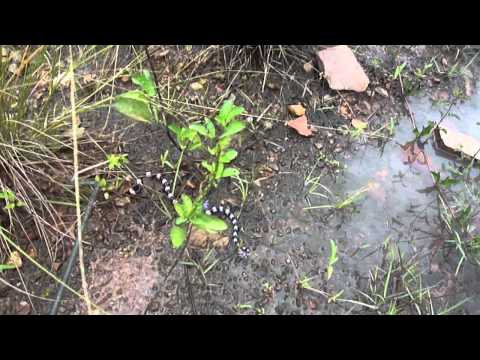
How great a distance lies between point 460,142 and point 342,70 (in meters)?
0.66

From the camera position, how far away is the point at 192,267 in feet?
5.89

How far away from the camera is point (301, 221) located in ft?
6.42

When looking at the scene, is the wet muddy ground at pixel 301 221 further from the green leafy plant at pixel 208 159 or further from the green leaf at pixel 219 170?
the green leaf at pixel 219 170

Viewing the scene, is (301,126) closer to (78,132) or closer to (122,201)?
(122,201)

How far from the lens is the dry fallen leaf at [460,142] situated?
222cm

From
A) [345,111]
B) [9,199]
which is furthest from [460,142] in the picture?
[9,199]

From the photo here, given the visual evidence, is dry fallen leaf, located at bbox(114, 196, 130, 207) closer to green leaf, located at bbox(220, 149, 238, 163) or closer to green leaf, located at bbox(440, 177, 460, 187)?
green leaf, located at bbox(220, 149, 238, 163)

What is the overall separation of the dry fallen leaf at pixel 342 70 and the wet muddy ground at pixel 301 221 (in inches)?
1.9

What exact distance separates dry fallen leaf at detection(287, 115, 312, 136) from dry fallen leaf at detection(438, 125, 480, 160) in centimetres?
64

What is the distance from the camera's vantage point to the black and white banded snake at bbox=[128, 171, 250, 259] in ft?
6.13

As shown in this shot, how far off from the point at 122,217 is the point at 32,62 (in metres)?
0.70

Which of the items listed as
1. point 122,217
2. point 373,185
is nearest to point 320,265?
point 373,185

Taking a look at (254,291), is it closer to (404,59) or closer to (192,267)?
(192,267)

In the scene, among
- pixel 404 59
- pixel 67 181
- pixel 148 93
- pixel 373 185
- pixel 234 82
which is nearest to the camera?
pixel 148 93
